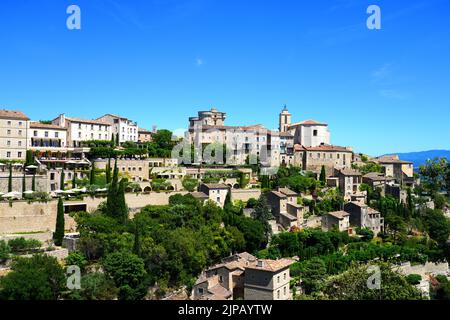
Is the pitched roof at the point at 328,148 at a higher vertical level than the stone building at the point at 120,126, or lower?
lower

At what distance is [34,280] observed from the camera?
967 inches

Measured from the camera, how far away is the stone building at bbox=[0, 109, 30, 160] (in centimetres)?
4728

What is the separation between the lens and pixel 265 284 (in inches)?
1183

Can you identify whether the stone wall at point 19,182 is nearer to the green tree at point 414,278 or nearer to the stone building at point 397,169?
the green tree at point 414,278

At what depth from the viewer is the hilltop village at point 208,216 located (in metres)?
30.6

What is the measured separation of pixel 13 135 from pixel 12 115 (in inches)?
95.4

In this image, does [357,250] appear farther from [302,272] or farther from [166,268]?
[166,268]

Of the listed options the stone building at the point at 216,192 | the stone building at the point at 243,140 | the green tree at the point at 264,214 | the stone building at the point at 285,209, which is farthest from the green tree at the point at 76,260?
the stone building at the point at 243,140

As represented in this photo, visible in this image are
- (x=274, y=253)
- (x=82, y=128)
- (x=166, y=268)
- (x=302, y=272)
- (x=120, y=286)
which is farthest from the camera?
(x=82, y=128)

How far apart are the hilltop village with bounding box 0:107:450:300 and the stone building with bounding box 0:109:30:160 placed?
114 millimetres

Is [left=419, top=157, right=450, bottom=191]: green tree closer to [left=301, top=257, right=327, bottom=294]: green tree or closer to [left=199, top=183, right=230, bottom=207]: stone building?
[left=199, top=183, right=230, bottom=207]: stone building

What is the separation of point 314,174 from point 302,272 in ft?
97.0

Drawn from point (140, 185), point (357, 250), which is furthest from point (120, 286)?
point (357, 250)

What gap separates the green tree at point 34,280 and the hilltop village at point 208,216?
9 centimetres
